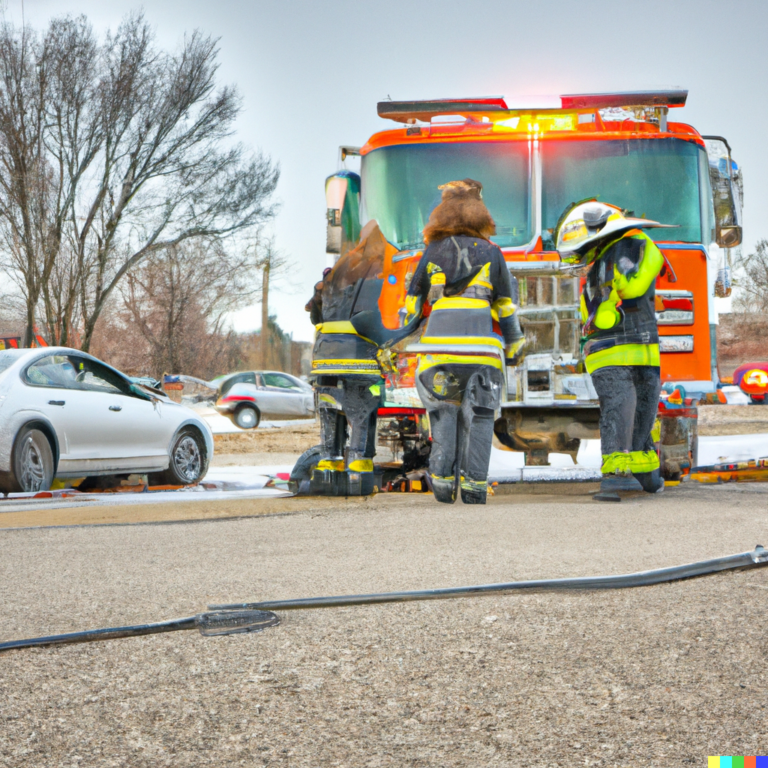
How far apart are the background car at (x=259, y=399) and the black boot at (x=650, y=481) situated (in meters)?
14.3

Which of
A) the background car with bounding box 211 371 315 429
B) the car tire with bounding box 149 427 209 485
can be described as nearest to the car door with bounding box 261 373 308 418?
the background car with bounding box 211 371 315 429

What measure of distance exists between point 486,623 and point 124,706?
3.51 ft

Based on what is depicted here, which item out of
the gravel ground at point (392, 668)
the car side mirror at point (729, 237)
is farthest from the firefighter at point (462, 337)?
the car side mirror at point (729, 237)

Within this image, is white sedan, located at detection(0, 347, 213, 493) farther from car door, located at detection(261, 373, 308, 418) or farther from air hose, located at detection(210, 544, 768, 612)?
car door, located at detection(261, 373, 308, 418)

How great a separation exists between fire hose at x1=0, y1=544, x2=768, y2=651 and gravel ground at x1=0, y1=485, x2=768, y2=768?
5cm

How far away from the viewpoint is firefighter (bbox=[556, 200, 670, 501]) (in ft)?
20.8

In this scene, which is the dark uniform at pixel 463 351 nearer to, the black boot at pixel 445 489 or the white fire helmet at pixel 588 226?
the black boot at pixel 445 489

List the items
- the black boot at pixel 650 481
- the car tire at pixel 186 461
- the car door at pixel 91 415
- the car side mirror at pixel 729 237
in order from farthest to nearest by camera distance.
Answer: the car tire at pixel 186 461
the car side mirror at pixel 729 237
the car door at pixel 91 415
the black boot at pixel 650 481

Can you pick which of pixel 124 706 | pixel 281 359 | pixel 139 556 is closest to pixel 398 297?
pixel 139 556

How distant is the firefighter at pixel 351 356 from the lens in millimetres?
6883

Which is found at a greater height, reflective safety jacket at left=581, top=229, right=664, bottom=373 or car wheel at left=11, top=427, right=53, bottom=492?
reflective safety jacket at left=581, top=229, right=664, bottom=373

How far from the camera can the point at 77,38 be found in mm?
17797

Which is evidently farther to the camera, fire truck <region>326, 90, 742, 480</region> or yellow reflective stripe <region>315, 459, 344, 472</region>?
yellow reflective stripe <region>315, 459, 344, 472</region>

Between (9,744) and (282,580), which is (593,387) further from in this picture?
(9,744)
